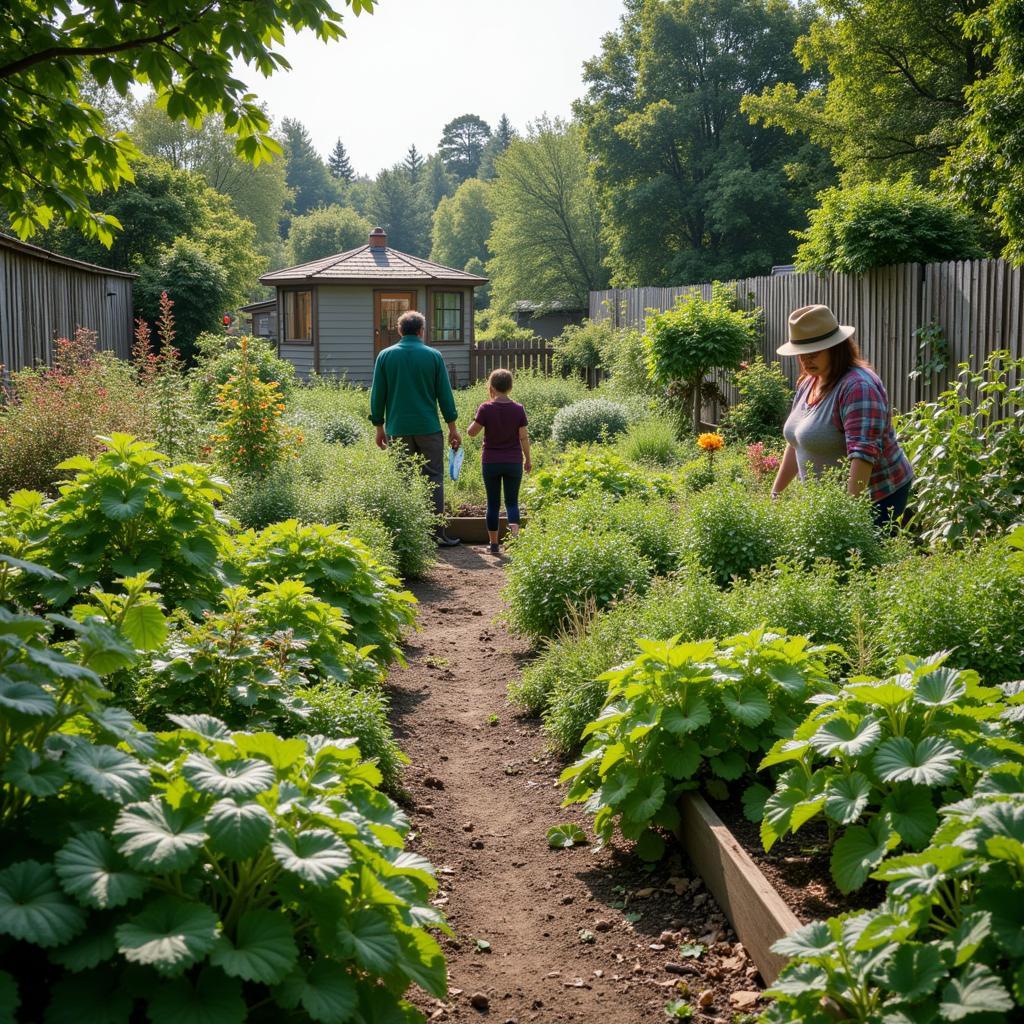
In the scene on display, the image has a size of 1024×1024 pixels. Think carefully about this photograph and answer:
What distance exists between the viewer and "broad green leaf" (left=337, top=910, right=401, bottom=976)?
6.38ft

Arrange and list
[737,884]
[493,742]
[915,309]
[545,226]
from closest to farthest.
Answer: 1. [737,884]
2. [493,742]
3. [915,309]
4. [545,226]

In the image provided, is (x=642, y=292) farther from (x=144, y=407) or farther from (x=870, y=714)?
(x=870, y=714)

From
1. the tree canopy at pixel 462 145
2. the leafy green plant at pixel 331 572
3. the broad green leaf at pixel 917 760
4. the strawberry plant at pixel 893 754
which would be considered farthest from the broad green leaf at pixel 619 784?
the tree canopy at pixel 462 145

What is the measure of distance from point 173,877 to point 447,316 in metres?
A: 27.3

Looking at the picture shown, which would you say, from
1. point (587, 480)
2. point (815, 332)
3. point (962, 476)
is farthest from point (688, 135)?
point (815, 332)

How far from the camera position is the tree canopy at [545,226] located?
48.6 m

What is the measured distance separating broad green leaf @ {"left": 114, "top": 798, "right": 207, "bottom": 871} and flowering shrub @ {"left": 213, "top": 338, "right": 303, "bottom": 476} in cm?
656

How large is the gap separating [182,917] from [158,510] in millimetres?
2521

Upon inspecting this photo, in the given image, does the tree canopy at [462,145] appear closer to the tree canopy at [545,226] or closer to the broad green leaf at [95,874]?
the tree canopy at [545,226]

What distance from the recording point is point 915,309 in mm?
9914

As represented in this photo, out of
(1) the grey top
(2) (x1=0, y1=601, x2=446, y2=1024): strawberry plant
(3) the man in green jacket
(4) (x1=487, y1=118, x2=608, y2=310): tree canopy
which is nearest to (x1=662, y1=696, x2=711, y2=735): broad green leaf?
(2) (x1=0, y1=601, x2=446, y2=1024): strawberry plant

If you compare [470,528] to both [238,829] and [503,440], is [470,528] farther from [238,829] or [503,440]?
[238,829]

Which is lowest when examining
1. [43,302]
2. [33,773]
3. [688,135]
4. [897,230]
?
[33,773]

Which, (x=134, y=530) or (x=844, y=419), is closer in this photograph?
(x=134, y=530)
